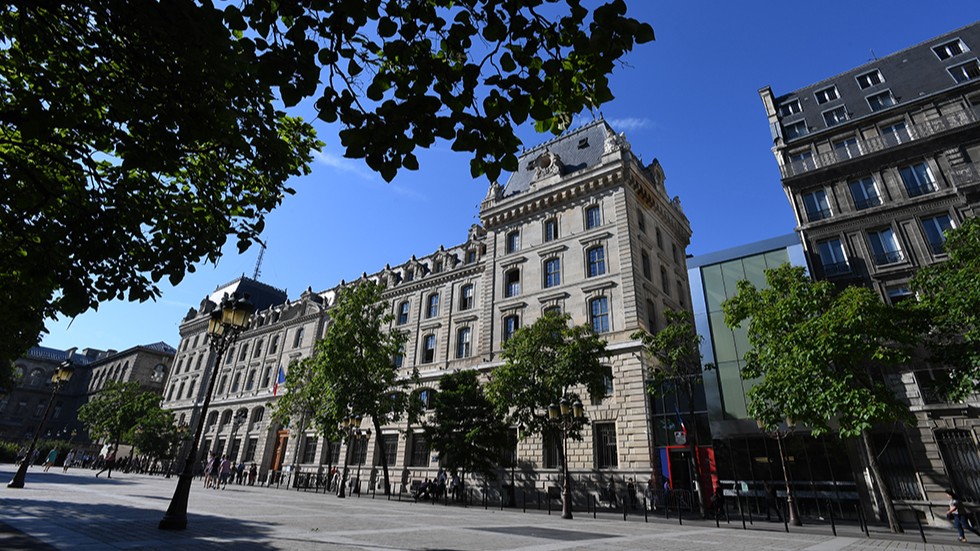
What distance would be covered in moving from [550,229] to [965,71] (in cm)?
2481

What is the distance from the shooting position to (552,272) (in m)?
31.5

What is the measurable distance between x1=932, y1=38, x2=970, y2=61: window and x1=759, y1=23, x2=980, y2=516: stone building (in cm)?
6

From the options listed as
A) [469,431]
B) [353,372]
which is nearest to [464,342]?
[353,372]

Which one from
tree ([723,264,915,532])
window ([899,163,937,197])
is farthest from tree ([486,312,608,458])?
window ([899,163,937,197])

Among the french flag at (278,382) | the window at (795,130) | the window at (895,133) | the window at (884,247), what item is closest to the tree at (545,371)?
the window at (884,247)

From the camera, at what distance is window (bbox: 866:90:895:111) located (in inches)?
1055

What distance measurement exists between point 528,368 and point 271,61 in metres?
19.2

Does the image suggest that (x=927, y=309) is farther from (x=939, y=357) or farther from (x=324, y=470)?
(x=324, y=470)

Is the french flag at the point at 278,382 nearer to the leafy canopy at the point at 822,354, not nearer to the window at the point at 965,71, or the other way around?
the leafy canopy at the point at 822,354

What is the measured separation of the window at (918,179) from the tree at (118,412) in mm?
60916

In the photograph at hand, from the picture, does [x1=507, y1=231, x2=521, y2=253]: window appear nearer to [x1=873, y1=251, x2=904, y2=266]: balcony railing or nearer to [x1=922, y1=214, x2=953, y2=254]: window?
[x1=873, y1=251, x2=904, y2=266]: balcony railing

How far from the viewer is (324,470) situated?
3797 cm

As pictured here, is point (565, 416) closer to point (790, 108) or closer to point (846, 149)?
point (846, 149)

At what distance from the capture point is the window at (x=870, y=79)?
28.8 m
